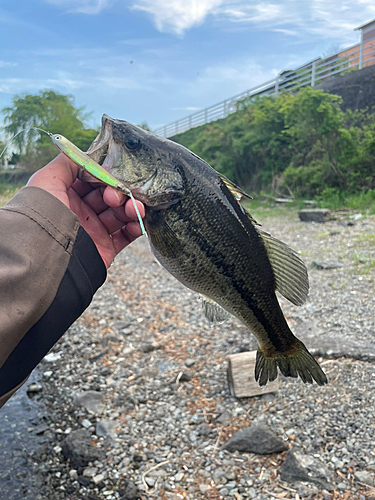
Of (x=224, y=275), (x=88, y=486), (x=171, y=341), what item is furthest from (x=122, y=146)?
(x=171, y=341)

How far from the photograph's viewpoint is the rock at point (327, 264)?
26.1ft

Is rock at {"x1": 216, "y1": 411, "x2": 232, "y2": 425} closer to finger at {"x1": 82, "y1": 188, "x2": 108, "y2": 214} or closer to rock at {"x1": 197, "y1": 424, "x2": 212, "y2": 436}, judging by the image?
rock at {"x1": 197, "y1": 424, "x2": 212, "y2": 436}

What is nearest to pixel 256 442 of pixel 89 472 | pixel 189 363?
pixel 89 472

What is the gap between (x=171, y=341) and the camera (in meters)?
6.05

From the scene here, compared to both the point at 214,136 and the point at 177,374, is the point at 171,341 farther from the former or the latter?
the point at 214,136

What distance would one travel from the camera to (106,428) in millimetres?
4375

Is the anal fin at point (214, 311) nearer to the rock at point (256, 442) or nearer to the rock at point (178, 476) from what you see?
the rock at point (256, 442)

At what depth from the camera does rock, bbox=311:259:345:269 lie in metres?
7.94

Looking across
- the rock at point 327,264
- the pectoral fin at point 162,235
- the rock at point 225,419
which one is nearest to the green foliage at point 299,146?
the rock at point 327,264

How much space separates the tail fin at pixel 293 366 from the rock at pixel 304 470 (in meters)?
1.78

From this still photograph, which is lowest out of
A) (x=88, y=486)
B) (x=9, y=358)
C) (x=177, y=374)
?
(x=88, y=486)

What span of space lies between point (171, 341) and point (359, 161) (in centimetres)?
1213

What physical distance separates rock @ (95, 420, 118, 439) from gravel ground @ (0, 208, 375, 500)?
0.01m

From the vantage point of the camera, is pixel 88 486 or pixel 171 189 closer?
pixel 171 189
